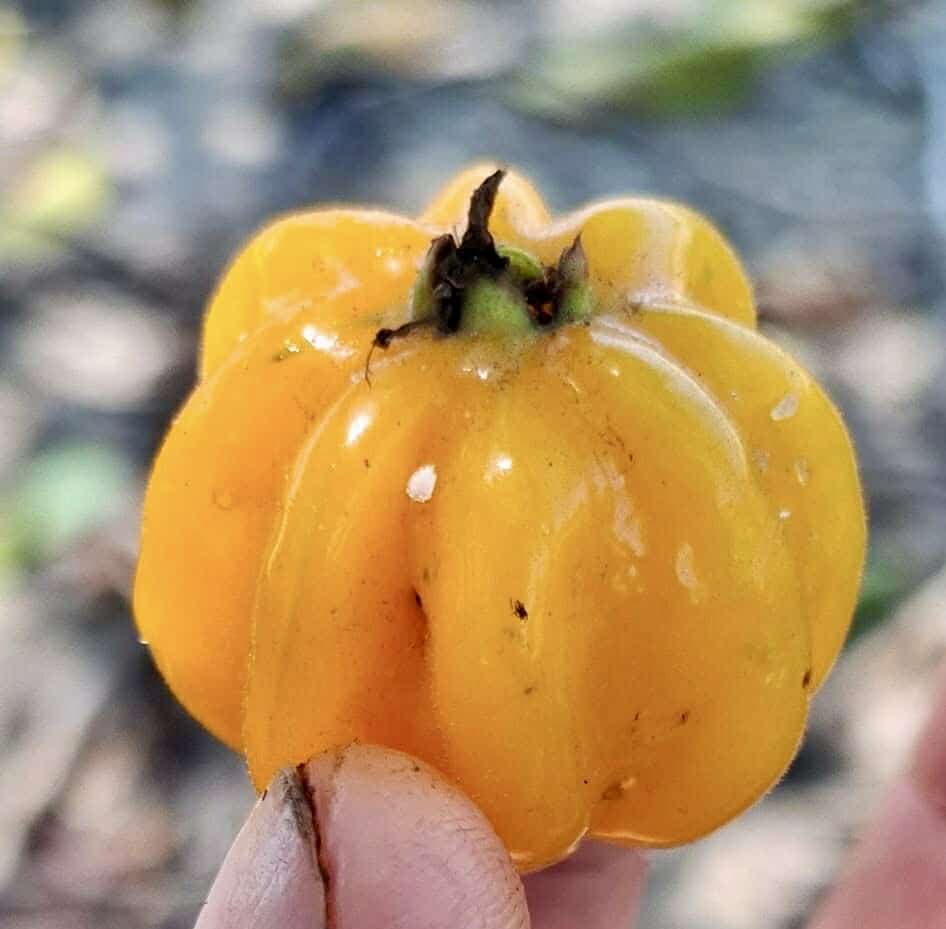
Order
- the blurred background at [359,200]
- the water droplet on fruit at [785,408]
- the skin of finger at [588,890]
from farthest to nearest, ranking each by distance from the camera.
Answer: the blurred background at [359,200]
the skin of finger at [588,890]
the water droplet on fruit at [785,408]

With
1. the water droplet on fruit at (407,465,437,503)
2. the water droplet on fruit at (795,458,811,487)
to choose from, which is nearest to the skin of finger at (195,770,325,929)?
the water droplet on fruit at (407,465,437,503)

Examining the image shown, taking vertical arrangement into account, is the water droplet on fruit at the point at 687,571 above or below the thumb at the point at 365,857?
above

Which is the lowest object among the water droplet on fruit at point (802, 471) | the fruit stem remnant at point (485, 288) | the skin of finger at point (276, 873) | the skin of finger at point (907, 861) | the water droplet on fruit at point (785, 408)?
the skin of finger at point (907, 861)

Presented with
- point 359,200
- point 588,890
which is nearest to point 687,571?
point 588,890

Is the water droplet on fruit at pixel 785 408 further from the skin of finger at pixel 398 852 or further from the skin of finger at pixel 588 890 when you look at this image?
the skin of finger at pixel 588 890

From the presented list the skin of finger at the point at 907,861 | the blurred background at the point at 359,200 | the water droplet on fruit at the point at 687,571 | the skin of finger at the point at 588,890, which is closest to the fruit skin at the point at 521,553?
the water droplet on fruit at the point at 687,571

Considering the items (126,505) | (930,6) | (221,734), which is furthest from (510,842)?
(930,6)

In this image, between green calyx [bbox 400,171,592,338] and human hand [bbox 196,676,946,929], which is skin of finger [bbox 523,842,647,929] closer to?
human hand [bbox 196,676,946,929]
